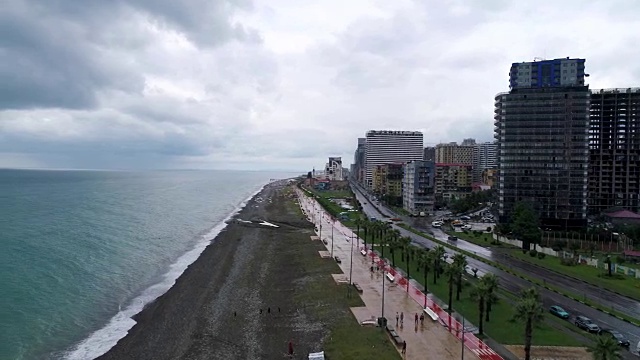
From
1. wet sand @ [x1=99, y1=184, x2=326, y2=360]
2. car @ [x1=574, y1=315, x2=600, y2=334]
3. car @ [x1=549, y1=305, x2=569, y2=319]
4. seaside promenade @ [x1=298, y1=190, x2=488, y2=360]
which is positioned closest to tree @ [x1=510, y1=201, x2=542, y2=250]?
seaside promenade @ [x1=298, y1=190, x2=488, y2=360]

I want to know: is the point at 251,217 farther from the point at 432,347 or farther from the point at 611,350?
the point at 611,350

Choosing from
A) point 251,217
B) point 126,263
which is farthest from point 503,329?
point 251,217

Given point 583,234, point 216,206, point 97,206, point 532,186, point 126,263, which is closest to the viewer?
point 126,263

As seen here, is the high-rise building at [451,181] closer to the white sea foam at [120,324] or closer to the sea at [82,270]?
the sea at [82,270]

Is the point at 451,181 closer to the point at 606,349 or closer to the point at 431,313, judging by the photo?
the point at 431,313

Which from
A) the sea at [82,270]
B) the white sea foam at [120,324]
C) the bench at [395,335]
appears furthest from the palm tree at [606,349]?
the sea at [82,270]

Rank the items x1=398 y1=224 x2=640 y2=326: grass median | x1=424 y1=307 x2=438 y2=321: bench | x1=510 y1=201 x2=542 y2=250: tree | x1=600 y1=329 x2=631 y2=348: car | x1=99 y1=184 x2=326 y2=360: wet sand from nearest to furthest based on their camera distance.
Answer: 1. x1=600 y1=329 x2=631 y2=348: car
2. x1=99 y1=184 x2=326 y2=360: wet sand
3. x1=424 y1=307 x2=438 y2=321: bench
4. x1=398 y1=224 x2=640 y2=326: grass median
5. x1=510 y1=201 x2=542 y2=250: tree

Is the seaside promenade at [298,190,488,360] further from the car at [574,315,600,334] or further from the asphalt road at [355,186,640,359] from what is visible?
the asphalt road at [355,186,640,359]
